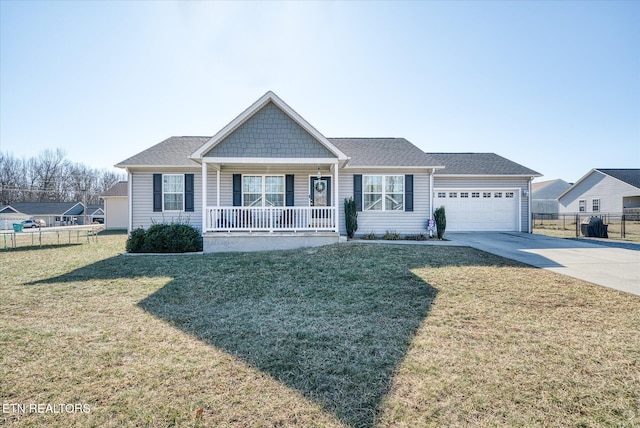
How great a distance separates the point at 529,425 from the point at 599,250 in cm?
1156

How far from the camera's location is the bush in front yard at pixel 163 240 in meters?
10.6

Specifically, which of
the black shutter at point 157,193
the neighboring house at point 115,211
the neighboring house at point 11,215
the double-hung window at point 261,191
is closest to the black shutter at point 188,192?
the black shutter at point 157,193

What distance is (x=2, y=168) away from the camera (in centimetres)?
5759

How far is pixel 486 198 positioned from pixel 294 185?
10541 millimetres

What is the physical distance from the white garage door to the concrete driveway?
3.29m

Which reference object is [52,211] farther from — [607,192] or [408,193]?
[607,192]

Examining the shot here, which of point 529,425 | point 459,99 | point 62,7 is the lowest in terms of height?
point 529,425

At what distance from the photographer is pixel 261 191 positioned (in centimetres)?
1336

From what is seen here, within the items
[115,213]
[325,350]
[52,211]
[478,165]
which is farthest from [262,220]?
[52,211]

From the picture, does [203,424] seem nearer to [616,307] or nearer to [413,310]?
[413,310]

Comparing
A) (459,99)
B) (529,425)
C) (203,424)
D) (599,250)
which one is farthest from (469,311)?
(459,99)

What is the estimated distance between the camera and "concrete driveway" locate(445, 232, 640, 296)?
664 cm

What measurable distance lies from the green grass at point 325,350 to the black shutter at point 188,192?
6.79 metres

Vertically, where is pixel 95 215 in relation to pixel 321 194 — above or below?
below
